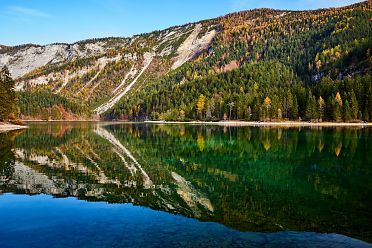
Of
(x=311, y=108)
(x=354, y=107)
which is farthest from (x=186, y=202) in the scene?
(x=311, y=108)

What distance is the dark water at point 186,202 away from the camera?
1891cm

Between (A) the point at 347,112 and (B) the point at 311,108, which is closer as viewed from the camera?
(A) the point at 347,112

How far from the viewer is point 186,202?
26.2m

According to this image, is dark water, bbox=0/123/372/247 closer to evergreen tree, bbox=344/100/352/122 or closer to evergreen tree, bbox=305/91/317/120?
evergreen tree, bbox=344/100/352/122

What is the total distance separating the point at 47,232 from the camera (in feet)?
65.7

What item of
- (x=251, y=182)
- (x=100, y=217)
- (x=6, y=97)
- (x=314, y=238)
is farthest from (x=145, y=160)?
(x=6, y=97)

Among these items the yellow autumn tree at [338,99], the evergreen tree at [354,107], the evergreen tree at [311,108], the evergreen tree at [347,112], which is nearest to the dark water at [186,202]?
the evergreen tree at [347,112]

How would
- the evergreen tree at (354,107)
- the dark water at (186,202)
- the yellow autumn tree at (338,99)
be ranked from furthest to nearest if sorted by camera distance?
the yellow autumn tree at (338,99)
the evergreen tree at (354,107)
the dark water at (186,202)

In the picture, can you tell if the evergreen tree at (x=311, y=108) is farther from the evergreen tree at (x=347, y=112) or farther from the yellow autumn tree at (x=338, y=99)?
the evergreen tree at (x=347, y=112)

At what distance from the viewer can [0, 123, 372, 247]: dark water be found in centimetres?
1891

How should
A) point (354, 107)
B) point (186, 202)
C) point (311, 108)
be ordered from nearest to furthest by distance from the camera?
point (186, 202) → point (354, 107) → point (311, 108)

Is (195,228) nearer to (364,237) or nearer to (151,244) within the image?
(151,244)

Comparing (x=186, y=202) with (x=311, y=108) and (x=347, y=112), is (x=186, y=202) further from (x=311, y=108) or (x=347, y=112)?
(x=311, y=108)

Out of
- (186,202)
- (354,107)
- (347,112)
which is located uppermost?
Answer: (354,107)
